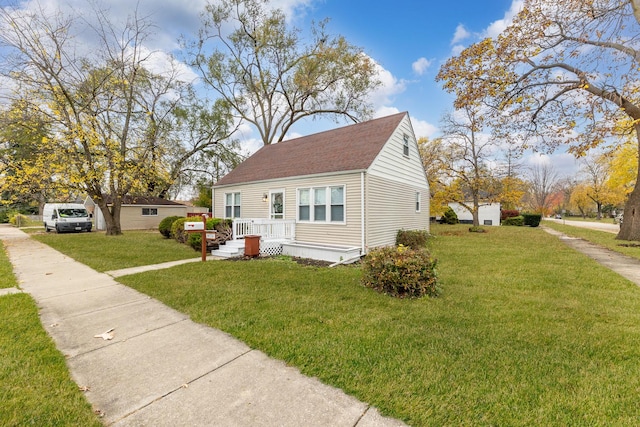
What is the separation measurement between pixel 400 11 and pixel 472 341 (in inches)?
521

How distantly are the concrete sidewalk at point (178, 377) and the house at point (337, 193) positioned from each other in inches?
240

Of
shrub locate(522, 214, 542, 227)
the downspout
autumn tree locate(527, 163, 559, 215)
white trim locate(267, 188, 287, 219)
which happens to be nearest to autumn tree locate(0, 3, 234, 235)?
white trim locate(267, 188, 287, 219)

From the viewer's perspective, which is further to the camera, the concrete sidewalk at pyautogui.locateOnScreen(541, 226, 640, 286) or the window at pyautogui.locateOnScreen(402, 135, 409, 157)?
the window at pyautogui.locateOnScreen(402, 135, 409, 157)

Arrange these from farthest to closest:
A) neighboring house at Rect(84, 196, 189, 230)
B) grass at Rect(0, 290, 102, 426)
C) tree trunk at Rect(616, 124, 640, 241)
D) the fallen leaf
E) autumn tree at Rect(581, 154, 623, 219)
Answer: autumn tree at Rect(581, 154, 623, 219) → neighboring house at Rect(84, 196, 189, 230) → tree trunk at Rect(616, 124, 640, 241) → the fallen leaf → grass at Rect(0, 290, 102, 426)

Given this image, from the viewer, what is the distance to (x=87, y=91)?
1422cm

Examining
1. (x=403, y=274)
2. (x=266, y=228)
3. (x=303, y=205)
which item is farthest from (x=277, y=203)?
(x=403, y=274)

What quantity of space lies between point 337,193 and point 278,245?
3.06 m

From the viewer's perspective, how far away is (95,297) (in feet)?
17.1

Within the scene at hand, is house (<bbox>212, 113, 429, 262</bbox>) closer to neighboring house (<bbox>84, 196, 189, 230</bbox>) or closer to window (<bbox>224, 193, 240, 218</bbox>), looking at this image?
window (<bbox>224, 193, 240, 218</bbox>)

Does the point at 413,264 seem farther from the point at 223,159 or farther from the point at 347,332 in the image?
the point at 223,159

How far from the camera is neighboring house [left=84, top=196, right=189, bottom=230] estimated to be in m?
23.9

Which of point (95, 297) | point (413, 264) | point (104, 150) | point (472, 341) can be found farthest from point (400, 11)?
point (104, 150)

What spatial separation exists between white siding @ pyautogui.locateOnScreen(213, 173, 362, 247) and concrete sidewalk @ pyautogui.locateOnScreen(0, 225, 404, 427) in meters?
6.73

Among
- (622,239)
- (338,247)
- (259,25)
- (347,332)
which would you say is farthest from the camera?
(259,25)
